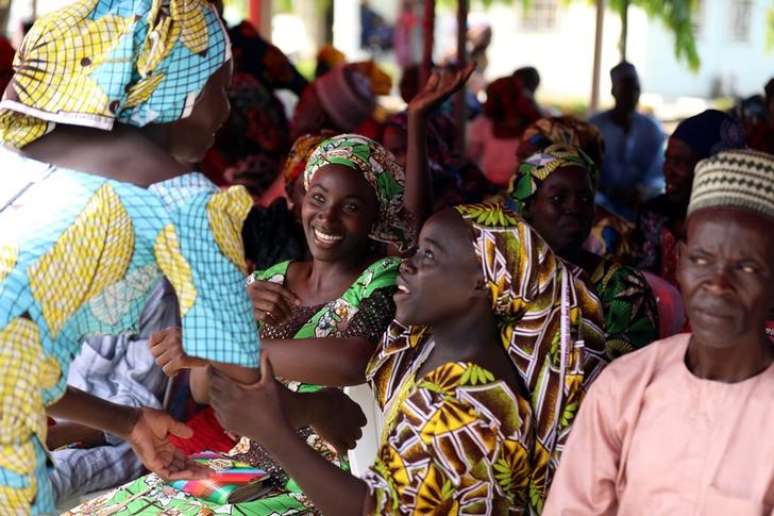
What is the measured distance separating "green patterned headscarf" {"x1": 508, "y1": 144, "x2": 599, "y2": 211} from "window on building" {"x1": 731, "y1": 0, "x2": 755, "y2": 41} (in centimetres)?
2190

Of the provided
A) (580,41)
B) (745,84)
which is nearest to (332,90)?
(580,41)

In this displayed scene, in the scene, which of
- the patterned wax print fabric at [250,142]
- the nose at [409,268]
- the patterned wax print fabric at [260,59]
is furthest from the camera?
→ the patterned wax print fabric at [260,59]

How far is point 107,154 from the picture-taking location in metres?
2.09

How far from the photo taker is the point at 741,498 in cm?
212

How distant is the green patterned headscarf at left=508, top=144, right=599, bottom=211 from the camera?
12.5ft

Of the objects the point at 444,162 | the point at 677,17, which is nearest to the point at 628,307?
the point at 444,162

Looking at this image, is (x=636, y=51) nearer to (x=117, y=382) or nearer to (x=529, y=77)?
(x=529, y=77)

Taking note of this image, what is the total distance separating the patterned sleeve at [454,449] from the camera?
2.34m

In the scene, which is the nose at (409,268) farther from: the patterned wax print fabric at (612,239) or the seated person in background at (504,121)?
the seated person in background at (504,121)

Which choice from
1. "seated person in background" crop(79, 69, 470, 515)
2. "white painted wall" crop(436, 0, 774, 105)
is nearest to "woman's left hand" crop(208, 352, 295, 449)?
"seated person in background" crop(79, 69, 470, 515)

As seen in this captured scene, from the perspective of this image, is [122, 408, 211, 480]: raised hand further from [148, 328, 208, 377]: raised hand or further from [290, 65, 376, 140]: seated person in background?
[290, 65, 376, 140]: seated person in background

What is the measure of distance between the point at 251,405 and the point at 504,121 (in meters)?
6.53

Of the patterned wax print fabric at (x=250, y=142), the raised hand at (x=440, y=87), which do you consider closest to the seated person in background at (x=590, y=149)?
the raised hand at (x=440, y=87)

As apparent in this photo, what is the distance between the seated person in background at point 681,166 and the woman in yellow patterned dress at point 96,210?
2936 millimetres
